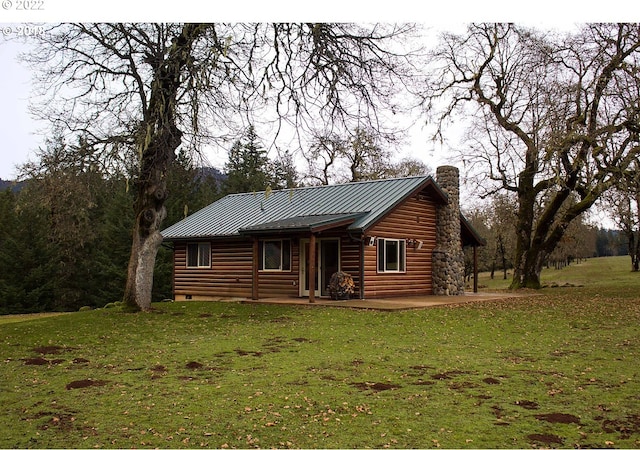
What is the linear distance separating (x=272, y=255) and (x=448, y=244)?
6805 mm

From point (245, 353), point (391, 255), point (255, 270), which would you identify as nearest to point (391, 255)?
point (391, 255)

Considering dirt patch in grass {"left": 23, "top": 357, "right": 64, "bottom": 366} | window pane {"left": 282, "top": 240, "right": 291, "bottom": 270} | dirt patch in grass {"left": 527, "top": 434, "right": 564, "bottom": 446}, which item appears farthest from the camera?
window pane {"left": 282, "top": 240, "right": 291, "bottom": 270}

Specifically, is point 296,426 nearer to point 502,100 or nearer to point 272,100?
point 272,100

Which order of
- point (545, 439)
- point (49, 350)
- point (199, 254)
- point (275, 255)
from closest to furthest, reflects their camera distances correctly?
point (545, 439) < point (49, 350) < point (275, 255) < point (199, 254)

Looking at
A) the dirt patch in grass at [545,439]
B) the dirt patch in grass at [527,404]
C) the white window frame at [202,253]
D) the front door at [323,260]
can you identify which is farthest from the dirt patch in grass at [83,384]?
the white window frame at [202,253]

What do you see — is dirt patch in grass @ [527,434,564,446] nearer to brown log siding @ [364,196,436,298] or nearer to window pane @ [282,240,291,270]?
brown log siding @ [364,196,436,298]

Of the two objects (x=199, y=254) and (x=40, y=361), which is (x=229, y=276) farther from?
(x=40, y=361)

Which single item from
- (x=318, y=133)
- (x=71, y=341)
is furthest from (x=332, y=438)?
(x=71, y=341)

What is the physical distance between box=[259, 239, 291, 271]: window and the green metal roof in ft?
2.67

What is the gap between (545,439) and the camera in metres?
5.01

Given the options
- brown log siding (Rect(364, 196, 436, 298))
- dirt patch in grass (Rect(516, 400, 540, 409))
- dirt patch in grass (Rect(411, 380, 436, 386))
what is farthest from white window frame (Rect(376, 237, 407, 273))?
dirt patch in grass (Rect(516, 400, 540, 409))

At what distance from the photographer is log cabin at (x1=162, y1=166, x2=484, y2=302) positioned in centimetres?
1873

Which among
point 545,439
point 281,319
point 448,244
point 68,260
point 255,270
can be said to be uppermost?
point 448,244

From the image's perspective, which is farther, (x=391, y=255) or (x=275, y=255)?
(x=275, y=255)
